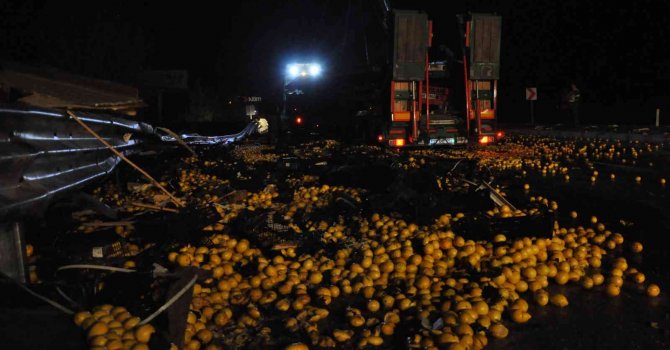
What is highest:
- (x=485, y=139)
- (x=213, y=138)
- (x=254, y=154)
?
(x=213, y=138)

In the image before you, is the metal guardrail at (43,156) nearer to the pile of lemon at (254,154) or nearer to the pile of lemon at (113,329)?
the pile of lemon at (113,329)

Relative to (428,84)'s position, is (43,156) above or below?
below

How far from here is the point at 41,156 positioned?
423cm

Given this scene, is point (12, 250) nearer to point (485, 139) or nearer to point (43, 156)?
point (43, 156)

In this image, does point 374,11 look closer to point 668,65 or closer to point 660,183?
point 660,183

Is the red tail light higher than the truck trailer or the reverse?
the reverse

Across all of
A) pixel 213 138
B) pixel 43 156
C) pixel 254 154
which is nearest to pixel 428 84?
pixel 254 154

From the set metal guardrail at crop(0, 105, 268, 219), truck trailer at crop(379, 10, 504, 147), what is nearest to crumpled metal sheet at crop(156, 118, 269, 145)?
metal guardrail at crop(0, 105, 268, 219)

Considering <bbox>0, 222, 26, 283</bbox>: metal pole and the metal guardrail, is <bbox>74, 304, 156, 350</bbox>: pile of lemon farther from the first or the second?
the metal guardrail

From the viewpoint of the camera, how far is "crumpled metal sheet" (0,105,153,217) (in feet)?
11.8

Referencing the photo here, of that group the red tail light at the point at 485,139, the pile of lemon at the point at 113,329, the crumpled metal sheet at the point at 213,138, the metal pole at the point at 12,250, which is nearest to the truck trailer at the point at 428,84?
the red tail light at the point at 485,139

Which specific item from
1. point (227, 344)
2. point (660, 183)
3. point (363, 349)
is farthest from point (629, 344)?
point (660, 183)

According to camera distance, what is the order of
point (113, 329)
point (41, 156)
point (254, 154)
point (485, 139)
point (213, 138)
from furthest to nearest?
point (213, 138) → point (485, 139) → point (254, 154) → point (41, 156) → point (113, 329)

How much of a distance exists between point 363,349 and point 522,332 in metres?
1.21
